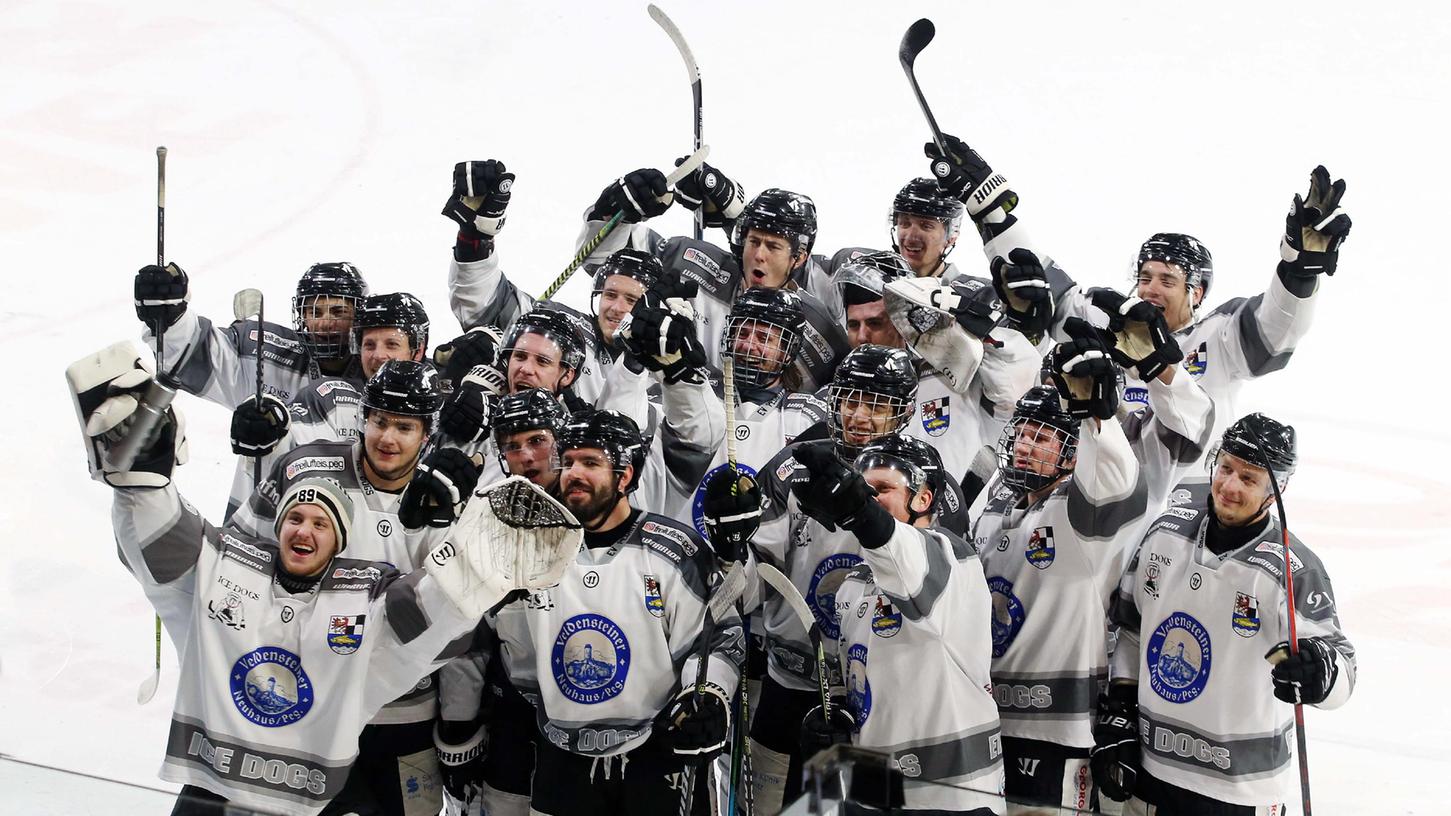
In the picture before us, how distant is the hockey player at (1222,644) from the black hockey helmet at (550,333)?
1.50 metres

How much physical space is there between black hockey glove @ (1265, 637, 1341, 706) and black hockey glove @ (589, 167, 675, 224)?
87.5 inches

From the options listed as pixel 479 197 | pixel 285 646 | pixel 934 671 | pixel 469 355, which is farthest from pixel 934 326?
pixel 285 646

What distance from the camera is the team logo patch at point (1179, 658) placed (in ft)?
11.5

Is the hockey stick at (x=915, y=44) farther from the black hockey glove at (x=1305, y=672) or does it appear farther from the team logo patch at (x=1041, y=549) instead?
the black hockey glove at (x=1305, y=672)

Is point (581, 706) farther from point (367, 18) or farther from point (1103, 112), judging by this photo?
point (367, 18)

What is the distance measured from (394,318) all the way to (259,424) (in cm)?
53

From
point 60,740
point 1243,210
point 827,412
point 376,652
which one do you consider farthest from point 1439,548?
point 60,740

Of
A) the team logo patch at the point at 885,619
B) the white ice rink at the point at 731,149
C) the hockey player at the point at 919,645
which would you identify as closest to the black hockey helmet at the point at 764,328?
the hockey player at the point at 919,645

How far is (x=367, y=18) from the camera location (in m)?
8.55

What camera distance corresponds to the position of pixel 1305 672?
3.24m

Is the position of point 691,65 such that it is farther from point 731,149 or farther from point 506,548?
point 731,149

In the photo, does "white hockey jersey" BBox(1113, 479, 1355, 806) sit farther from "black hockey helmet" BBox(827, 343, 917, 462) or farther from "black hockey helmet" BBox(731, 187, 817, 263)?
"black hockey helmet" BBox(731, 187, 817, 263)

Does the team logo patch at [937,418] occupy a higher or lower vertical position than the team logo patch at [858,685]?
higher

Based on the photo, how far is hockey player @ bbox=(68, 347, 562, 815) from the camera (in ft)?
11.0
